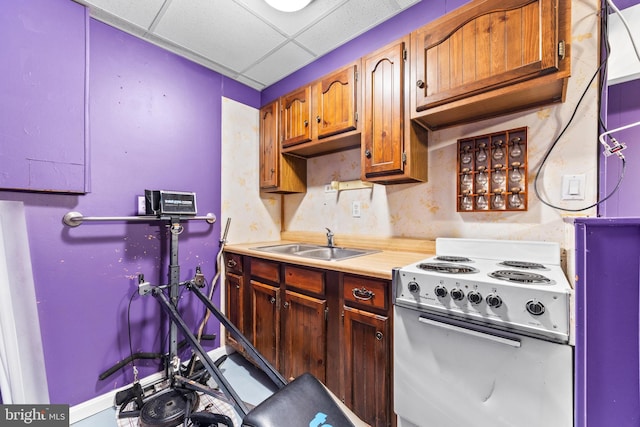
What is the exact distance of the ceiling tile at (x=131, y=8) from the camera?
1.57m

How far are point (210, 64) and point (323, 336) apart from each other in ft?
7.73

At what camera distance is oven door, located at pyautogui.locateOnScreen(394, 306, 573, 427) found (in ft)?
2.85

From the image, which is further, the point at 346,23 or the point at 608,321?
the point at 346,23

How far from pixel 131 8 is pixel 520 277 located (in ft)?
8.45

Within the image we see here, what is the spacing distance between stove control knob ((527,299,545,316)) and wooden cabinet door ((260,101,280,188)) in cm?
193

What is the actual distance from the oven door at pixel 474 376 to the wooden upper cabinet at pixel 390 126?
88 centimetres

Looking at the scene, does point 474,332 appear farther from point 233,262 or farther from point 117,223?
point 117,223

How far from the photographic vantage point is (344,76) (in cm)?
183

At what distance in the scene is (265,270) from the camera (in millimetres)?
1847

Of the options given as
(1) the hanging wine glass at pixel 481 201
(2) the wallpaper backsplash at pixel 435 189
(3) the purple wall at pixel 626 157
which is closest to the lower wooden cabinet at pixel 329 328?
(2) the wallpaper backsplash at pixel 435 189

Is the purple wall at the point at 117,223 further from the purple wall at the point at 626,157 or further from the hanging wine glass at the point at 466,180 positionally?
the purple wall at the point at 626,157

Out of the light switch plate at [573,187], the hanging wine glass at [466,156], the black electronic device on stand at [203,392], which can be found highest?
the hanging wine glass at [466,156]

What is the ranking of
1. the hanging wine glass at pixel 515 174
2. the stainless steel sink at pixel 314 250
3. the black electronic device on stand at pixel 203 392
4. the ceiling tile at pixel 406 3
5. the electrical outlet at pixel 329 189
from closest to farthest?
the black electronic device on stand at pixel 203 392
the hanging wine glass at pixel 515 174
the ceiling tile at pixel 406 3
the stainless steel sink at pixel 314 250
the electrical outlet at pixel 329 189

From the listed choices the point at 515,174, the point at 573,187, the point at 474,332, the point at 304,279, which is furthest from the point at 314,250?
the point at 573,187
